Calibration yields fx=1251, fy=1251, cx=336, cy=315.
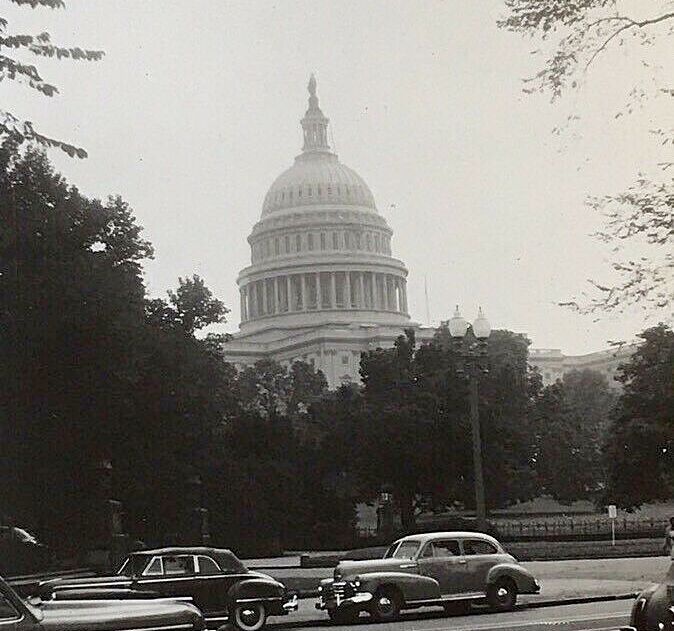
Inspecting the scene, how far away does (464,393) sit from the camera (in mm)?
43094

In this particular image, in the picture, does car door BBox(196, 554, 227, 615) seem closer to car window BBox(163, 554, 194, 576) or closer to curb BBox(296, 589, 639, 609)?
car window BBox(163, 554, 194, 576)

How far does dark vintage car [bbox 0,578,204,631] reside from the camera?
7.09 metres

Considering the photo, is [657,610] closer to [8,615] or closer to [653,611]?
[653,611]

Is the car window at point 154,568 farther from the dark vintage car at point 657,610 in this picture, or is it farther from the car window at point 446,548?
the dark vintage car at point 657,610

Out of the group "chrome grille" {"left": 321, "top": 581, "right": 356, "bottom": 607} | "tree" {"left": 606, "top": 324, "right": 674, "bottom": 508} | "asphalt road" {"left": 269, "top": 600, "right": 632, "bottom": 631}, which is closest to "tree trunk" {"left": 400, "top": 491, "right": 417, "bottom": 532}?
"tree" {"left": 606, "top": 324, "right": 674, "bottom": 508}

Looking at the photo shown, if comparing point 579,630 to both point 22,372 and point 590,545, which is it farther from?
point 590,545

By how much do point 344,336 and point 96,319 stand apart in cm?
6497

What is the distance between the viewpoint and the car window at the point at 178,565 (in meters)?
14.6

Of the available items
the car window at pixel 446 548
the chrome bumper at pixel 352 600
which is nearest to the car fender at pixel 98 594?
the chrome bumper at pixel 352 600

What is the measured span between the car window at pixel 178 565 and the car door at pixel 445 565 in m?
3.47

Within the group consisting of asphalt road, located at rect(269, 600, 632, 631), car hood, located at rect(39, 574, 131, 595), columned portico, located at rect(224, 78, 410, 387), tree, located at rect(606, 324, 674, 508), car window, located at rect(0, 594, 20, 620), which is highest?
columned portico, located at rect(224, 78, 410, 387)

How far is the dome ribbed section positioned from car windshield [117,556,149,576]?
3213 inches

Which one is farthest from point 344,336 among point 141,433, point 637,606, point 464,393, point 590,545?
point 637,606

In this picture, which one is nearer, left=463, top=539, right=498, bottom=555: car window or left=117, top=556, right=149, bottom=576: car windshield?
left=117, top=556, right=149, bottom=576: car windshield
